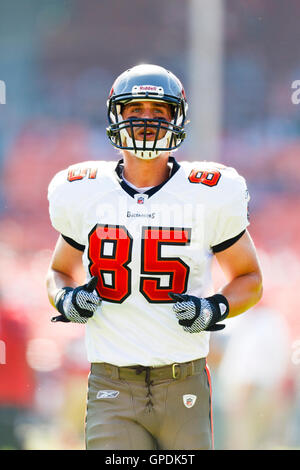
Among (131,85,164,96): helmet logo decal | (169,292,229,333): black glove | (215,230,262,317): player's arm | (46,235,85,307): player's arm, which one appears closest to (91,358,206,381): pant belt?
(169,292,229,333): black glove

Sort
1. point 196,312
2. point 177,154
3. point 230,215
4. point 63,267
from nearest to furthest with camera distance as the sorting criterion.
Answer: point 196,312
point 230,215
point 63,267
point 177,154

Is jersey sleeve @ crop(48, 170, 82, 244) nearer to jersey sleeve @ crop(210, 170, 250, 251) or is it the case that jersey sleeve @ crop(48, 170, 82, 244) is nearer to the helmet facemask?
the helmet facemask

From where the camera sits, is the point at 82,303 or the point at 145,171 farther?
the point at 145,171

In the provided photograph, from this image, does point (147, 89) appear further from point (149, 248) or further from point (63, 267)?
point (63, 267)

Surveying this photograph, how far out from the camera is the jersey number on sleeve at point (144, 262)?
2.03 m

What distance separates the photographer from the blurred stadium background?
3.72m

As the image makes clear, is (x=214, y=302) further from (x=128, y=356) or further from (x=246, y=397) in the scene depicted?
(x=246, y=397)

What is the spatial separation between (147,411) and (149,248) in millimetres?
443

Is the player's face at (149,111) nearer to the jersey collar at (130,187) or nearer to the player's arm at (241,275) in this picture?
the jersey collar at (130,187)

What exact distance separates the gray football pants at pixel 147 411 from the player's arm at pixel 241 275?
0.76 feet

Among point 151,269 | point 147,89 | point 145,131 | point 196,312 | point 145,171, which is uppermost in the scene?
point 147,89

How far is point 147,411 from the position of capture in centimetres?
197

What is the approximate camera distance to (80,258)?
224 cm

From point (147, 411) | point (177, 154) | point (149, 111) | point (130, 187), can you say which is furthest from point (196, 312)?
point (177, 154)
